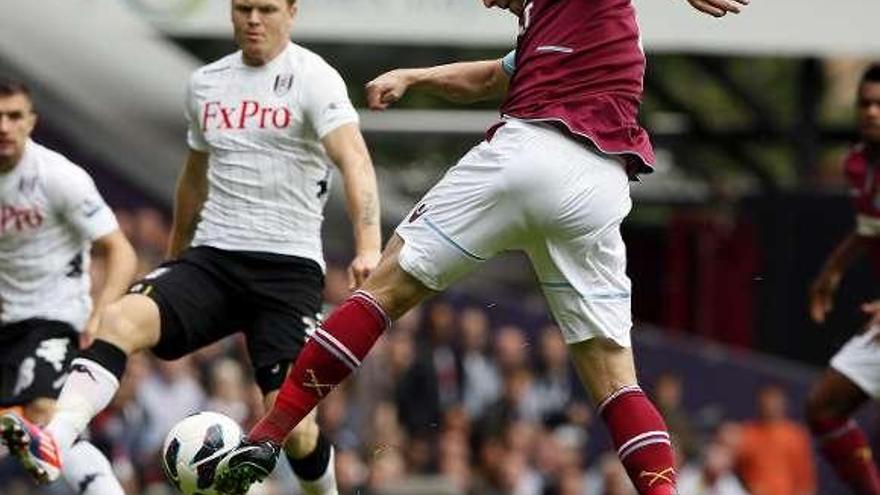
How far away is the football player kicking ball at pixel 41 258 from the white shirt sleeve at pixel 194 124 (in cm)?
59

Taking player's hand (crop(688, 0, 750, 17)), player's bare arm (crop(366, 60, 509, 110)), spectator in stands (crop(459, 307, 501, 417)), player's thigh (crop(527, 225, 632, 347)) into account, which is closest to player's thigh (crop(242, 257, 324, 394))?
player's bare arm (crop(366, 60, 509, 110))

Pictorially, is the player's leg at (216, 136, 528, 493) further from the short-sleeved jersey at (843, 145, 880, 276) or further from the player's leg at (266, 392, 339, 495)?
the short-sleeved jersey at (843, 145, 880, 276)

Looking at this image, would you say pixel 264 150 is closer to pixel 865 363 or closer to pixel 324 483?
pixel 324 483

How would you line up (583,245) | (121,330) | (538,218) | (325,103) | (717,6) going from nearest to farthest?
(717,6) < (538,218) < (583,245) < (121,330) < (325,103)

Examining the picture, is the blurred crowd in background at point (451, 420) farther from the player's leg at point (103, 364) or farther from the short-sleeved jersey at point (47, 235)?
the player's leg at point (103, 364)

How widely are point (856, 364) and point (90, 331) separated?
391 cm

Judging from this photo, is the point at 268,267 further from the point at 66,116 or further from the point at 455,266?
the point at 66,116

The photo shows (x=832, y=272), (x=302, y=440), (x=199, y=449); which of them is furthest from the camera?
(x=832, y=272)

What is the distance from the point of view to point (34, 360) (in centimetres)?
1165

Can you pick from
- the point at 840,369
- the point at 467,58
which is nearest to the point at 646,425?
the point at 840,369

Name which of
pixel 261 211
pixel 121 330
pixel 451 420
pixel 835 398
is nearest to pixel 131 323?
pixel 121 330

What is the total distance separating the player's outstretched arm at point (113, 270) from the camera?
11344 mm

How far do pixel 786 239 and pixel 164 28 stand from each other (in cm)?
607

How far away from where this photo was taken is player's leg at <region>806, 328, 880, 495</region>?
12430 millimetres
